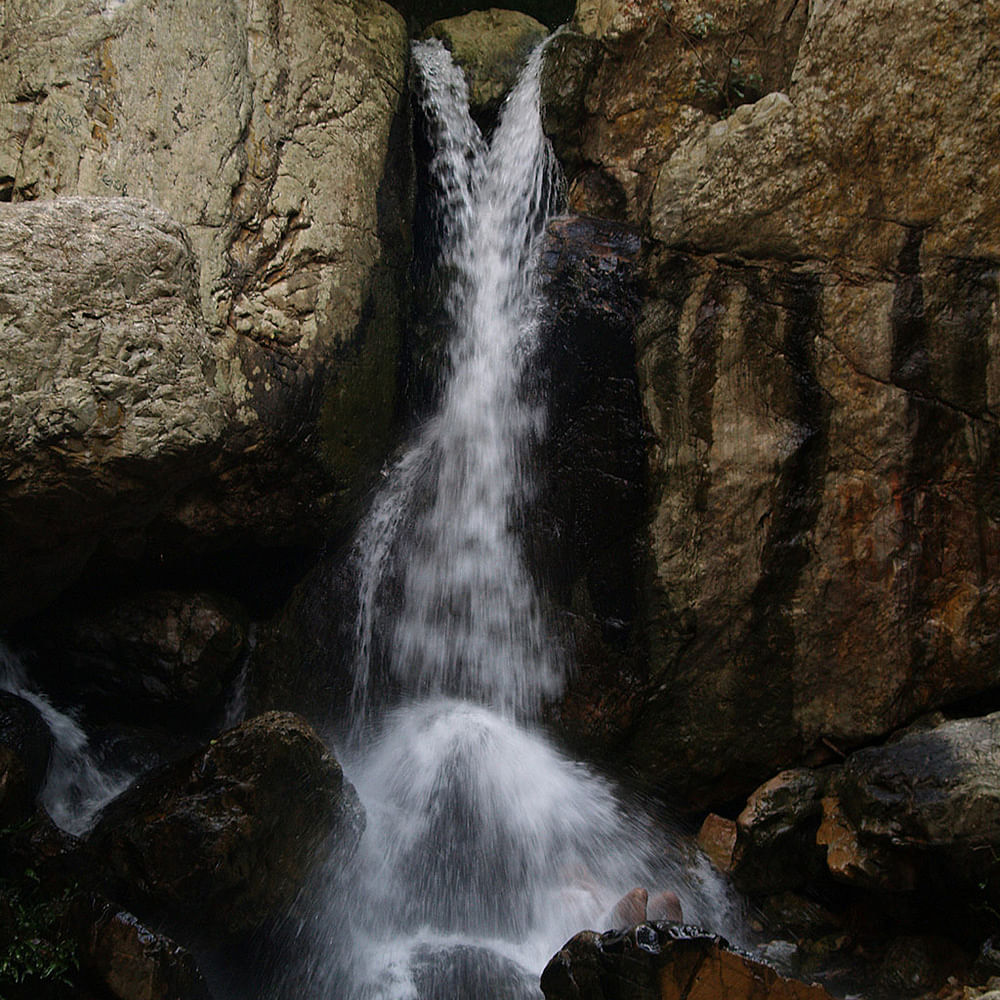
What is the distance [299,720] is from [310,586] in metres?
1.39

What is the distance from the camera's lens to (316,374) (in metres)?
4.81

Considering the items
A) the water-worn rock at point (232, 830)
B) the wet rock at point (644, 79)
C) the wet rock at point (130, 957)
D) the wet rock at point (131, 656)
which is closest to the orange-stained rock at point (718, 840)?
the water-worn rock at point (232, 830)

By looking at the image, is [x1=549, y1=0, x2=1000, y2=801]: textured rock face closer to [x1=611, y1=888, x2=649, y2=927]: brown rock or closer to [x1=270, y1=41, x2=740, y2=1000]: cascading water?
[x1=270, y1=41, x2=740, y2=1000]: cascading water

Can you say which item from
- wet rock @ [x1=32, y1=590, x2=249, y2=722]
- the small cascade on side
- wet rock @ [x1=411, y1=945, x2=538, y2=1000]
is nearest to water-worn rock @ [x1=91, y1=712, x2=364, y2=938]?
the small cascade on side

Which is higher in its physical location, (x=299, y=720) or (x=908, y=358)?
(x=908, y=358)

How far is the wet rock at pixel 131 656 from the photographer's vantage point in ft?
14.9

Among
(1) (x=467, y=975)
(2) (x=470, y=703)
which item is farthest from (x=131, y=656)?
(1) (x=467, y=975)

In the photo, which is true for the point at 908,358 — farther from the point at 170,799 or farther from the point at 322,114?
the point at 170,799

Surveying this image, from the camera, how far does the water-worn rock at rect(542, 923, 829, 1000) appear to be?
284 cm

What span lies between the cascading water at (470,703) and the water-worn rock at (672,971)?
537 millimetres

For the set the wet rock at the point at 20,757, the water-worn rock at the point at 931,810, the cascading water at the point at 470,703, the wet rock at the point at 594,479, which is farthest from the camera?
the wet rock at the point at 594,479

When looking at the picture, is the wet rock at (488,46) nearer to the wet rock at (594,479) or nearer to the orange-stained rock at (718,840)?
the wet rock at (594,479)

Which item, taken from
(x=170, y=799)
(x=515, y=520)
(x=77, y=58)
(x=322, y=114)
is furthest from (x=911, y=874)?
(x=77, y=58)

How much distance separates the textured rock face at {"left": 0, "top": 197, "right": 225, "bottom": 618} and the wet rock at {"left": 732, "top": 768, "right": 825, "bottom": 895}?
3.41m
